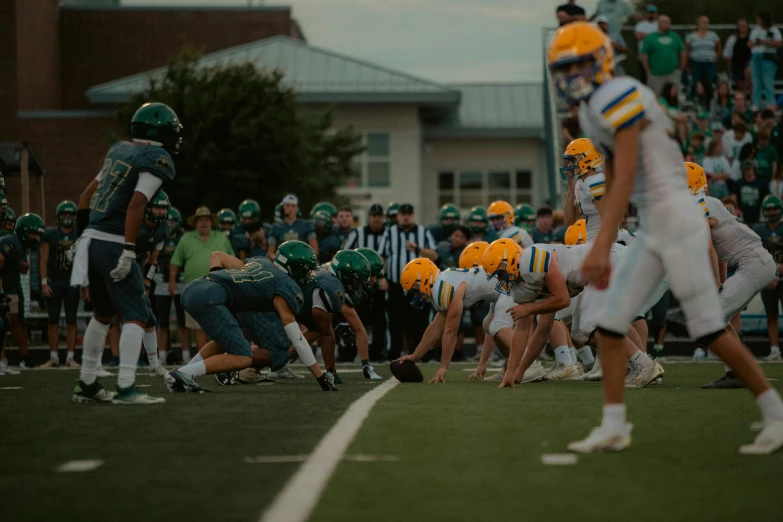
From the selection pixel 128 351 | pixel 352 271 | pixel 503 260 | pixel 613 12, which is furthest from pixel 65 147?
pixel 128 351

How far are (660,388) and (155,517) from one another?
20.1ft

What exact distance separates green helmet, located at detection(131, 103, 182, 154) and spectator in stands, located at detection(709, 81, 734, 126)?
14.1 meters

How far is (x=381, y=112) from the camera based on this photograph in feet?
138

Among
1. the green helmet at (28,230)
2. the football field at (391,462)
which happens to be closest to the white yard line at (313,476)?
the football field at (391,462)

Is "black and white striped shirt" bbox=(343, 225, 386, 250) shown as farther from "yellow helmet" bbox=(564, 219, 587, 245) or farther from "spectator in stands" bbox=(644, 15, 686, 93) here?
"spectator in stands" bbox=(644, 15, 686, 93)

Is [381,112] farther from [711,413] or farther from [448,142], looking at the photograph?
[711,413]

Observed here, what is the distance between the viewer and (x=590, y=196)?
10336 millimetres

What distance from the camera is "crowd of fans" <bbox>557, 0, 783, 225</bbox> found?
61.3ft

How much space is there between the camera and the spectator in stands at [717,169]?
18.0 meters

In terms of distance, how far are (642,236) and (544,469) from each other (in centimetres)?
128

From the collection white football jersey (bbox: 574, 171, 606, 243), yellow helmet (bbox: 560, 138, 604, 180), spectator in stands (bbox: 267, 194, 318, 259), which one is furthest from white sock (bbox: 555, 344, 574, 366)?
spectator in stands (bbox: 267, 194, 318, 259)

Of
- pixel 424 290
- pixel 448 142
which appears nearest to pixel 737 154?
pixel 424 290

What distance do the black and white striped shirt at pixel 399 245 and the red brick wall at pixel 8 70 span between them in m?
27.2

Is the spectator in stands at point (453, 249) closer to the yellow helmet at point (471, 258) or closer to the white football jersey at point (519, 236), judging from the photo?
the white football jersey at point (519, 236)
